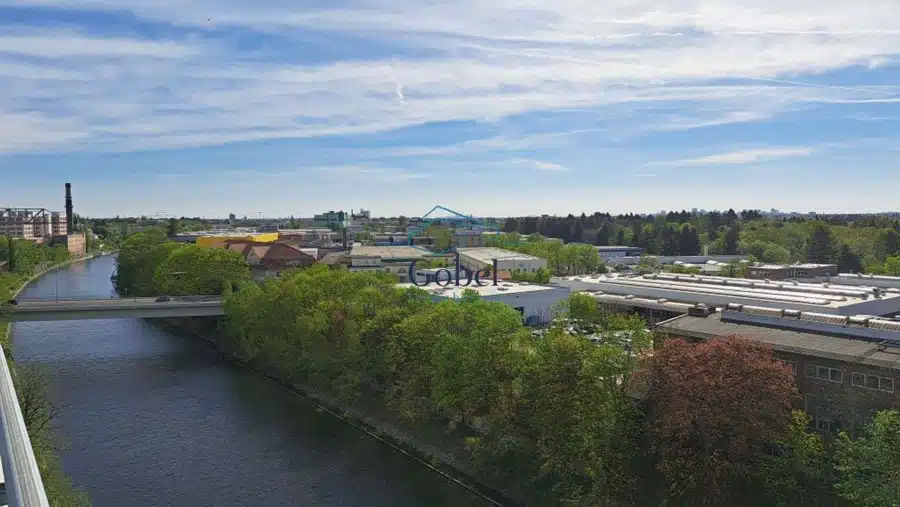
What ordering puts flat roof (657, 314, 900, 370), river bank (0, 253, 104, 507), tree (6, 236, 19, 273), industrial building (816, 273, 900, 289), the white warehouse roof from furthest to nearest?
tree (6, 236, 19, 273) < the white warehouse roof < industrial building (816, 273, 900, 289) < river bank (0, 253, 104, 507) < flat roof (657, 314, 900, 370)

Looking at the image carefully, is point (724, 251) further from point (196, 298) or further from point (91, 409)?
point (91, 409)

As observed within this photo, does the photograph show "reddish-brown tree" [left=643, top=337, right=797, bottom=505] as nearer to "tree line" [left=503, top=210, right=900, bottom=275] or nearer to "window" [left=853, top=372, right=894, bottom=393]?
"window" [left=853, top=372, right=894, bottom=393]

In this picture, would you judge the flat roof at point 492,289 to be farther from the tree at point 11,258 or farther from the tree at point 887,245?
the tree at point 11,258

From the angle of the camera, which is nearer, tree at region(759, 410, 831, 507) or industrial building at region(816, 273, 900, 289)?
tree at region(759, 410, 831, 507)

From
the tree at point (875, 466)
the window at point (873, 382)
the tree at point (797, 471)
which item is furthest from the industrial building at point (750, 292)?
the tree at point (875, 466)

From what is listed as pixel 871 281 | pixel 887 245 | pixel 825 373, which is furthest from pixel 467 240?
pixel 825 373

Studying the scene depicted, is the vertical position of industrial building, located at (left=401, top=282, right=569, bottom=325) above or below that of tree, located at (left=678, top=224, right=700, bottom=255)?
below

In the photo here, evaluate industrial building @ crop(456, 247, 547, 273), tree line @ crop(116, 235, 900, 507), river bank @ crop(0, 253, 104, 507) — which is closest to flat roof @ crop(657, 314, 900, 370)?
tree line @ crop(116, 235, 900, 507)

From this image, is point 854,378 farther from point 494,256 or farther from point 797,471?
point 494,256
